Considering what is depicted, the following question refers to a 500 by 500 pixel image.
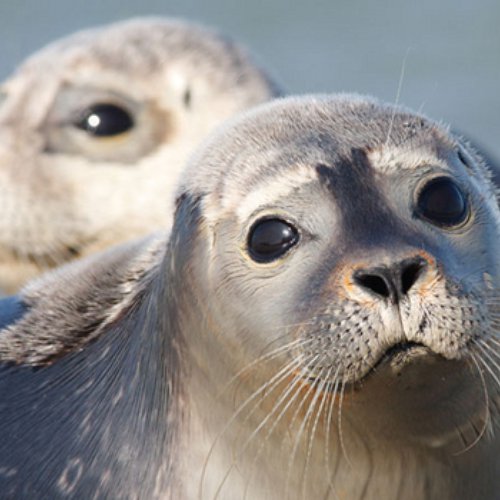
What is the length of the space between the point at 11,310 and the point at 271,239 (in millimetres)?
1576

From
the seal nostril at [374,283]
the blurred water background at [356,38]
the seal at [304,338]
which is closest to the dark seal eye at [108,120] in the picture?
the seal at [304,338]

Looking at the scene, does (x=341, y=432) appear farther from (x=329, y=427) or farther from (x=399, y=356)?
(x=399, y=356)

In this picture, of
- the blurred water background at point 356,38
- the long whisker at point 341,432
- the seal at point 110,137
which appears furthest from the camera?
the blurred water background at point 356,38

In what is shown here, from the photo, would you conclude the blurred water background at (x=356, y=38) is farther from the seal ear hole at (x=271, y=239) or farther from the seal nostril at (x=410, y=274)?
the seal nostril at (x=410, y=274)

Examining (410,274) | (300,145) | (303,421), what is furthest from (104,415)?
(410,274)

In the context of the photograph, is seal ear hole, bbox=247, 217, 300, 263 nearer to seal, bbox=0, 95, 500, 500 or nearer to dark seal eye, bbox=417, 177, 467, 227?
seal, bbox=0, 95, 500, 500

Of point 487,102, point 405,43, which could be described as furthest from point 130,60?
point 405,43

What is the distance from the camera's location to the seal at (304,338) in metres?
4.58

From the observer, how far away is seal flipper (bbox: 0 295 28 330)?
6004 millimetres

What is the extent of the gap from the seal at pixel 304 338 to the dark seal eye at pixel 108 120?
354cm

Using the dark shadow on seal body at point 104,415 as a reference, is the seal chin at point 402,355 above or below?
above

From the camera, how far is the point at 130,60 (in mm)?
9023

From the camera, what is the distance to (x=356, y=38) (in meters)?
20.9

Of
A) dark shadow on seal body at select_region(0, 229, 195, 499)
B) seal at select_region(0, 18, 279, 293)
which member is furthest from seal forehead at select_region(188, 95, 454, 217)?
seal at select_region(0, 18, 279, 293)
